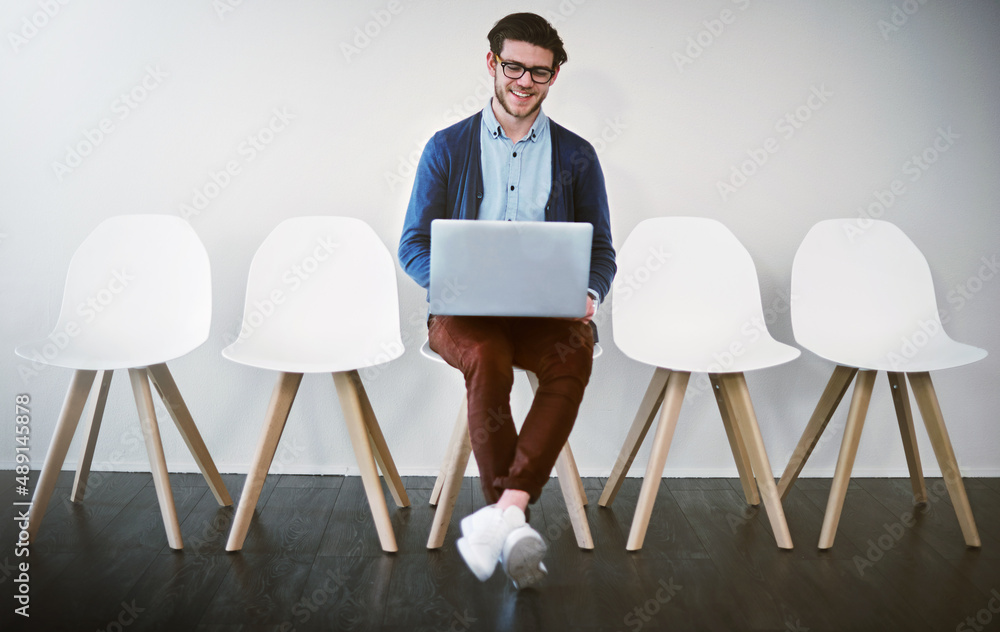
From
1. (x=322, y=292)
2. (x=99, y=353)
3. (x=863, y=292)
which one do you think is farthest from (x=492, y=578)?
(x=863, y=292)

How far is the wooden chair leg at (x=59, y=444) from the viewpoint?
1.94 meters

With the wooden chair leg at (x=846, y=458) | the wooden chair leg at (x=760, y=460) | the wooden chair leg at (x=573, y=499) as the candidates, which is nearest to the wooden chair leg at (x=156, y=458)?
the wooden chair leg at (x=573, y=499)

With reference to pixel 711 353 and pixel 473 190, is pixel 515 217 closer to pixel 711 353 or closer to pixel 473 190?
pixel 473 190

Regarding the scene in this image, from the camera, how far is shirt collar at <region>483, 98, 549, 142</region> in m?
2.12

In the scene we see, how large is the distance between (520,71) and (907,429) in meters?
1.58

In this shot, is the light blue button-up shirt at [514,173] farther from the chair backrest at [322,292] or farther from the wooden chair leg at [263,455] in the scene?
the wooden chair leg at [263,455]

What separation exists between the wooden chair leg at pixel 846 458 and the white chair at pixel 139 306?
1727 millimetres

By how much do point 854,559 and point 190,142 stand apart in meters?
2.32

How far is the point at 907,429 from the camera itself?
2.28 metres

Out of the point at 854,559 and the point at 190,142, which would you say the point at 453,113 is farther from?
the point at 854,559

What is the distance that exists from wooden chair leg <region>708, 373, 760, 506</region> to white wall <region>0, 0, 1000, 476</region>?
27cm

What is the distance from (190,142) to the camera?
2.43 meters

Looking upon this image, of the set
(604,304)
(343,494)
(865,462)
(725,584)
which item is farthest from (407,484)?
(865,462)

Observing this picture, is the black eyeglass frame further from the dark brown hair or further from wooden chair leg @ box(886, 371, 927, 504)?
wooden chair leg @ box(886, 371, 927, 504)
